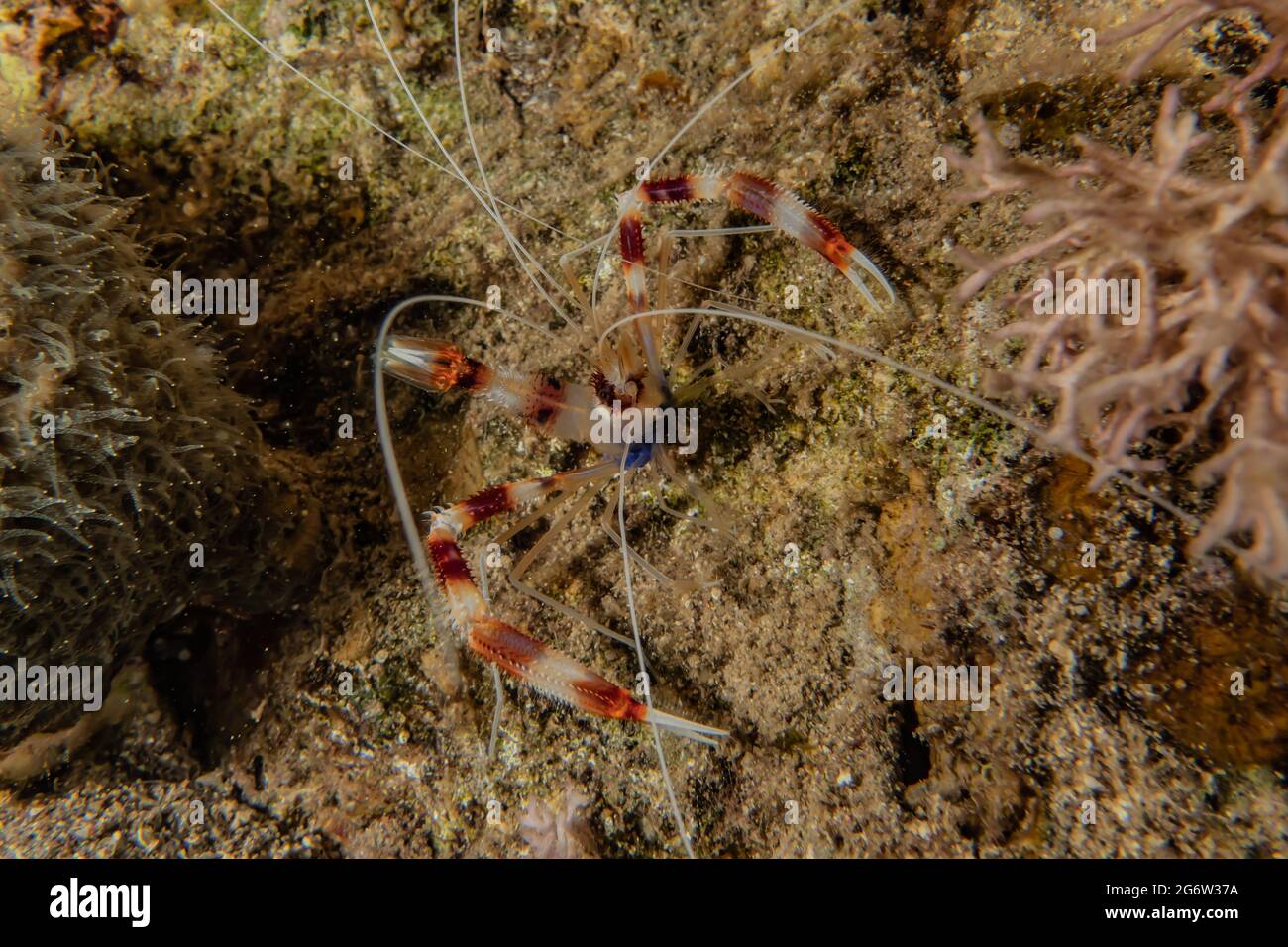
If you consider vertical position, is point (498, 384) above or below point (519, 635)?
above

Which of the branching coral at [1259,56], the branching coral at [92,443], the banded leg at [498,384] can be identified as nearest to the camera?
the branching coral at [1259,56]

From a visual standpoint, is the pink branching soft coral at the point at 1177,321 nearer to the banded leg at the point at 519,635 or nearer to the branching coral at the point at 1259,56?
the branching coral at the point at 1259,56

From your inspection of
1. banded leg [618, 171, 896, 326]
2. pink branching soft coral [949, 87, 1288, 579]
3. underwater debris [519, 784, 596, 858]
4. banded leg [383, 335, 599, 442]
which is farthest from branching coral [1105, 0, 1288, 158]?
underwater debris [519, 784, 596, 858]

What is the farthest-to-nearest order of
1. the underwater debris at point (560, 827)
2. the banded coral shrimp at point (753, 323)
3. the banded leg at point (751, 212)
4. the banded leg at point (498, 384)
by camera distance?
the banded leg at point (498, 384) < the underwater debris at point (560, 827) < the banded leg at point (751, 212) < the banded coral shrimp at point (753, 323)

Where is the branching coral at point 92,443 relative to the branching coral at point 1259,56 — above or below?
below

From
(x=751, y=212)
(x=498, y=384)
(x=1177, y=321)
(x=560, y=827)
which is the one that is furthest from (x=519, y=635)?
(x=1177, y=321)

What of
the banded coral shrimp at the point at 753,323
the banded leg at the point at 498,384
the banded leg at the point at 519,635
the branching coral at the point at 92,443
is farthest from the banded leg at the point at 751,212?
the branching coral at the point at 92,443

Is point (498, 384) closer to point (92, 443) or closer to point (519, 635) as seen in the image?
point (519, 635)

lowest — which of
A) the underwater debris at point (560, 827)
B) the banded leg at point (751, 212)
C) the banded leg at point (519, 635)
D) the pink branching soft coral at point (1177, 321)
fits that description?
the underwater debris at point (560, 827)
